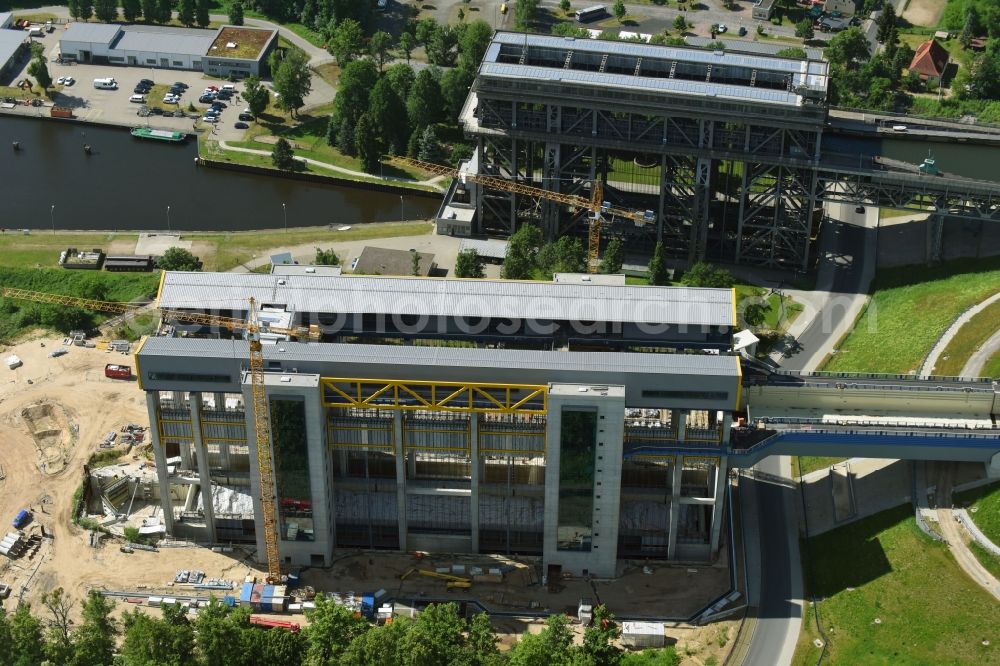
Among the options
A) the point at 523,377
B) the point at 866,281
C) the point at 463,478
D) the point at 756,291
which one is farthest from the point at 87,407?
the point at 866,281

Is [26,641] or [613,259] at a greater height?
[613,259]

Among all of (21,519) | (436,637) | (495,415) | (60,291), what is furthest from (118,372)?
(436,637)

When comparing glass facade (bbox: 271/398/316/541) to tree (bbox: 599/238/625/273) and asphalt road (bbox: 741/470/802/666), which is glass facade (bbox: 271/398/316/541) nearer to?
asphalt road (bbox: 741/470/802/666)

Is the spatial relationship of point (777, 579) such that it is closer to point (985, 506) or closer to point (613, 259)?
point (985, 506)

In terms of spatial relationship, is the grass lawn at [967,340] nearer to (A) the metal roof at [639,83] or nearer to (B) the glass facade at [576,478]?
(A) the metal roof at [639,83]

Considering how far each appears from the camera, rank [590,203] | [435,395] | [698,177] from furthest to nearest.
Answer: [590,203] → [698,177] → [435,395]

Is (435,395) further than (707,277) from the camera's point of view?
No

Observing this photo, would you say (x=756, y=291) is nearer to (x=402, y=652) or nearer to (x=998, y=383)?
(x=998, y=383)

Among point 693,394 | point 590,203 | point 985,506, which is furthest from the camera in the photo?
point 590,203
